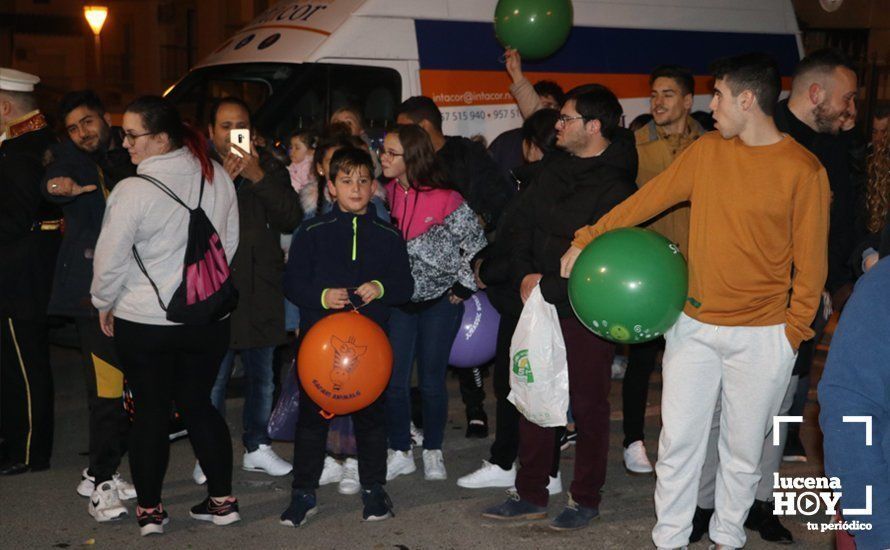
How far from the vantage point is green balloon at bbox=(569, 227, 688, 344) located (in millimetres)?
4289

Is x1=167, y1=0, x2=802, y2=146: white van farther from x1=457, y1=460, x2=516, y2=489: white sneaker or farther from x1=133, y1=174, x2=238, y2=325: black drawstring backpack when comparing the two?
x1=133, y1=174, x2=238, y2=325: black drawstring backpack

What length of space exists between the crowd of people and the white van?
6.41ft

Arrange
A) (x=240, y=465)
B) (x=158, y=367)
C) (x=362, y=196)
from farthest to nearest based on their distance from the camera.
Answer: (x=240, y=465)
(x=362, y=196)
(x=158, y=367)

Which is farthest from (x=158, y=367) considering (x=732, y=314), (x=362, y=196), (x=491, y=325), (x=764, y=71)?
(x=764, y=71)

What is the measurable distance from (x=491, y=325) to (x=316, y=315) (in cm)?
138

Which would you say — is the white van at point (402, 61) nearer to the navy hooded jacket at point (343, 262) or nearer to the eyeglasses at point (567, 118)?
the navy hooded jacket at point (343, 262)

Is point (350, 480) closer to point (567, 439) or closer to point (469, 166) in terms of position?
point (567, 439)

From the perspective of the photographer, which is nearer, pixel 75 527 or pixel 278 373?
pixel 75 527

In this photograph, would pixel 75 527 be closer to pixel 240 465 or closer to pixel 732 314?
pixel 240 465

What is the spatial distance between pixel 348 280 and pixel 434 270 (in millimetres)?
560

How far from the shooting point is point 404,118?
6488mm

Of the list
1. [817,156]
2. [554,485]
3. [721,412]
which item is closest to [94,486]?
[554,485]

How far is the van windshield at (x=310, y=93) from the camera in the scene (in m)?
8.41

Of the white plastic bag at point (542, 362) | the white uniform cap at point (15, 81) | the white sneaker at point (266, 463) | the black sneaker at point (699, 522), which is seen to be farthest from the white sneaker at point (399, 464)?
the white uniform cap at point (15, 81)
